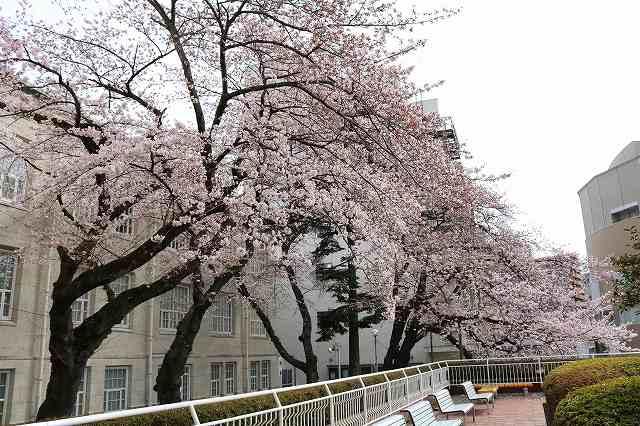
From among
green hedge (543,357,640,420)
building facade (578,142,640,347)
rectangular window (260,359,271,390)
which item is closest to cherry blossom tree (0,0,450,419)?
green hedge (543,357,640,420)

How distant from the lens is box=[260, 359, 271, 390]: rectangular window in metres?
30.0

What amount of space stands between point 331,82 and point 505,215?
1400cm

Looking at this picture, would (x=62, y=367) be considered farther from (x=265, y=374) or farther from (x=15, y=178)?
(x=265, y=374)

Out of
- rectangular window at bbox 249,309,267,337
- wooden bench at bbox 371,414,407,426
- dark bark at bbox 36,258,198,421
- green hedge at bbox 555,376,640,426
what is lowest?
wooden bench at bbox 371,414,407,426

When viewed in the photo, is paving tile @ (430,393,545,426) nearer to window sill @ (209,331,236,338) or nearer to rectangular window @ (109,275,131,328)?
rectangular window @ (109,275,131,328)

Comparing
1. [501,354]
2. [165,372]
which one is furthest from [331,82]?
[501,354]

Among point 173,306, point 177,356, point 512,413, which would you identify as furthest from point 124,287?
point 512,413

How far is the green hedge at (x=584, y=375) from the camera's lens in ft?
26.6

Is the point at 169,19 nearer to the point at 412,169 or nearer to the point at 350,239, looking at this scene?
the point at 412,169

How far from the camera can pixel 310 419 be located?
25.0ft

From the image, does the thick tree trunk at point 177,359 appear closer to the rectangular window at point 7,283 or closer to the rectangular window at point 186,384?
the rectangular window at point 7,283

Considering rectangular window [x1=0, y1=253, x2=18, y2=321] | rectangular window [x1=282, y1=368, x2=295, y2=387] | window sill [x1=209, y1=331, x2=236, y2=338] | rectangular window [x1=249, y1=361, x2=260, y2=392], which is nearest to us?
rectangular window [x1=0, y1=253, x2=18, y2=321]

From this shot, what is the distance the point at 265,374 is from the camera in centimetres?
3047

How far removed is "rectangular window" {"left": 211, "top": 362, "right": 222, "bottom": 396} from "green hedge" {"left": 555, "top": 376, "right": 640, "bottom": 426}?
21.4 m
